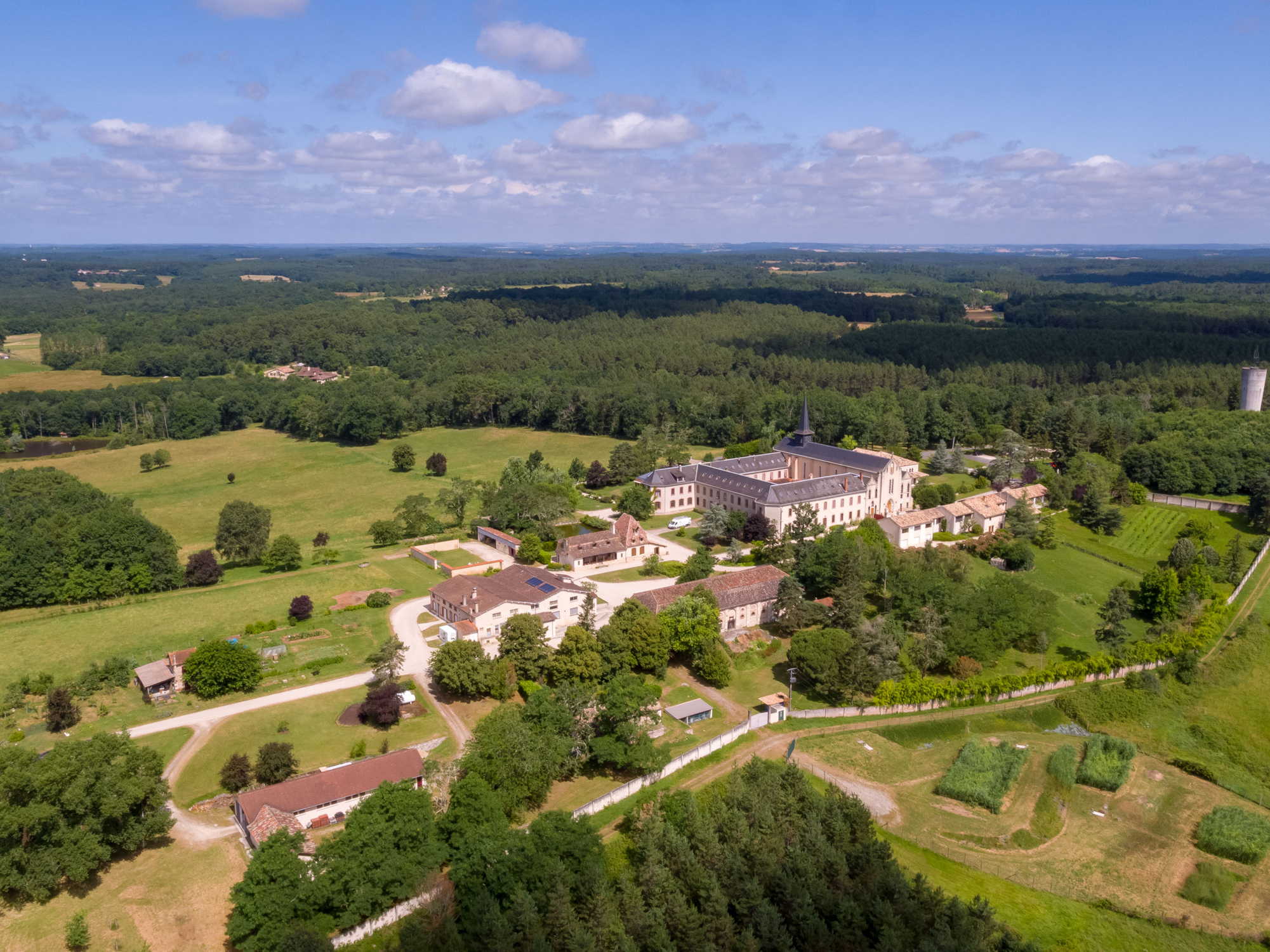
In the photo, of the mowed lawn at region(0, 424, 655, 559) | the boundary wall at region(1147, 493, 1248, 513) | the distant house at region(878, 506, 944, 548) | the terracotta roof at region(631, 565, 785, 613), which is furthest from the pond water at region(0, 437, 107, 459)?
the boundary wall at region(1147, 493, 1248, 513)

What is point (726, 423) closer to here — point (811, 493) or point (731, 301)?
point (811, 493)

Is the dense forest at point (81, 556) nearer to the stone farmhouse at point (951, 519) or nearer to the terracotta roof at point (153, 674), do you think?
the terracotta roof at point (153, 674)

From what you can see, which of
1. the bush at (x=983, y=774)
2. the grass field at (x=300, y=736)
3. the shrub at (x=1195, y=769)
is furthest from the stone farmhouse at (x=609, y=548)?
the shrub at (x=1195, y=769)

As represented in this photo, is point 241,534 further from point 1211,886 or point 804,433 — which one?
point 1211,886

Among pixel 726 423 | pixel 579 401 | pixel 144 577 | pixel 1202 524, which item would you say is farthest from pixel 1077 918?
pixel 579 401

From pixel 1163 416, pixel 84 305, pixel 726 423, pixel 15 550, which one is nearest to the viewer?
pixel 15 550

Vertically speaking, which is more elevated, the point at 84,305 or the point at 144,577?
the point at 84,305

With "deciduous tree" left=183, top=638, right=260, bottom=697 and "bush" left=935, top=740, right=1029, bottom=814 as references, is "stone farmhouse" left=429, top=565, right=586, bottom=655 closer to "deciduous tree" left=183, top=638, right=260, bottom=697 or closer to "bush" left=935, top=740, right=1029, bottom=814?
"deciduous tree" left=183, top=638, right=260, bottom=697
